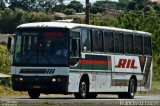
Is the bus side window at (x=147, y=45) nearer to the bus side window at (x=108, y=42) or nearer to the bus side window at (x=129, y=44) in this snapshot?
the bus side window at (x=129, y=44)

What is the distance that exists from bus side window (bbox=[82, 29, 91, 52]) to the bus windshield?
140cm

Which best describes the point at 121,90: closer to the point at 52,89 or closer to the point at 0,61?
the point at 52,89

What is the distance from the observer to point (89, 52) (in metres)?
34.6

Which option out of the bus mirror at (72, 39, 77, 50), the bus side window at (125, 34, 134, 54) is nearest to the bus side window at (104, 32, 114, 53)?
the bus side window at (125, 34, 134, 54)

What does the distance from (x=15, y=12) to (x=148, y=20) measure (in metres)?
58.1

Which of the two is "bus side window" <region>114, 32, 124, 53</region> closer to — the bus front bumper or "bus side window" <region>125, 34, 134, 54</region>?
"bus side window" <region>125, 34, 134, 54</region>

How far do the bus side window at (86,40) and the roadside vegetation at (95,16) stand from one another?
10189 millimetres

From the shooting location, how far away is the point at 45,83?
3275 cm

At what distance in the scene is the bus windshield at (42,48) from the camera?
3269 centimetres

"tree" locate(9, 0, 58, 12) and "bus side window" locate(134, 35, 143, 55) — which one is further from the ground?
"bus side window" locate(134, 35, 143, 55)

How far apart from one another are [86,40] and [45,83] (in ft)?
9.86

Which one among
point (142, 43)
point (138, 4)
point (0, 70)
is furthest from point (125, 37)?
point (138, 4)

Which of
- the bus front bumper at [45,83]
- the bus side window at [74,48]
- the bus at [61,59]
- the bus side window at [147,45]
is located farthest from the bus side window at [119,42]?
the bus front bumper at [45,83]

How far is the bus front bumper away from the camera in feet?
107
